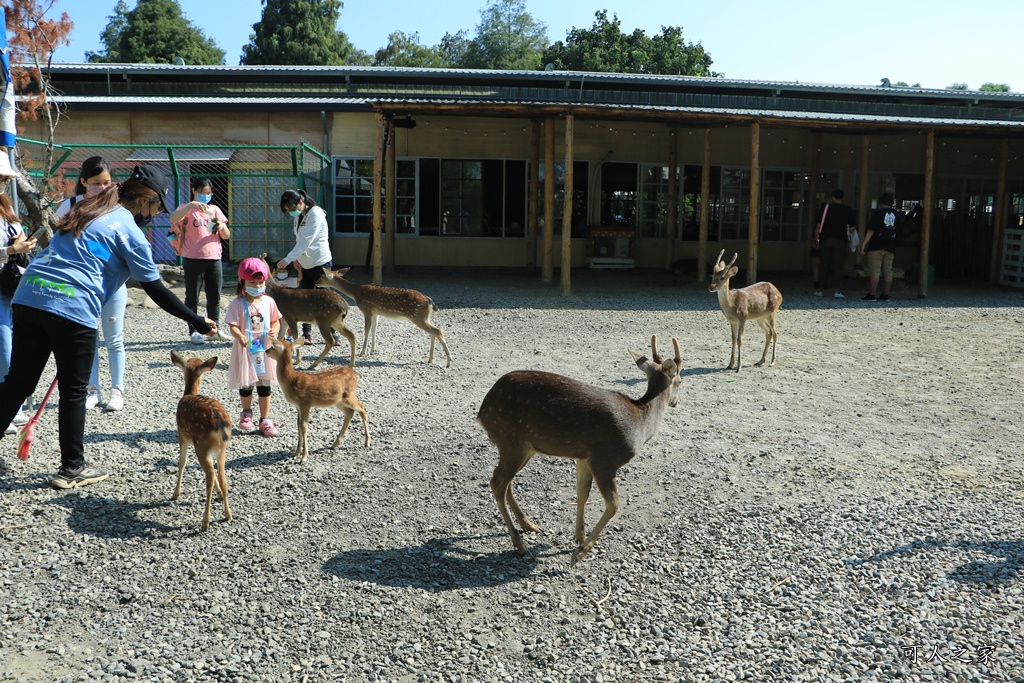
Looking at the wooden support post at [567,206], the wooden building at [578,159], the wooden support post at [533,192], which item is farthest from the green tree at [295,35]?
the wooden support post at [567,206]

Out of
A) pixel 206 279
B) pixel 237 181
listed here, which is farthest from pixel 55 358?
pixel 237 181

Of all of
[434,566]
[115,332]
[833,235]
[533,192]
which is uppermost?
[533,192]

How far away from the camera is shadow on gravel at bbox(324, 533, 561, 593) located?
4398 mm

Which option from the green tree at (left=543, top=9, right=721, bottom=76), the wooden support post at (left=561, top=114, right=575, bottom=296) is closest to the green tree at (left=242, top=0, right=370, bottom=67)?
the green tree at (left=543, top=9, right=721, bottom=76)

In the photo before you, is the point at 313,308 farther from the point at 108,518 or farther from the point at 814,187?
the point at 814,187

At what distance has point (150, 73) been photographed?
21.3m

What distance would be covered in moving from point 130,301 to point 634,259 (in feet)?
37.7

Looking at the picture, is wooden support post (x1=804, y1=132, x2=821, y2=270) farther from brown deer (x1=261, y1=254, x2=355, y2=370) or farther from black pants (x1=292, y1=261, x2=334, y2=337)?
brown deer (x1=261, y1=254, x2=355, y2=370)

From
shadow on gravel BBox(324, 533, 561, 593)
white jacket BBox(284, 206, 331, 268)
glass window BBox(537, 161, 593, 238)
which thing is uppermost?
glass window BBox(537, 161, 593, 238)

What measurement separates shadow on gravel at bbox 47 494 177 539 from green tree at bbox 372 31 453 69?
185 feet

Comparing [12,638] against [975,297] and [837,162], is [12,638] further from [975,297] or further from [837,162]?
[837,162]

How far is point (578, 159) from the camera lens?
20.9 metres

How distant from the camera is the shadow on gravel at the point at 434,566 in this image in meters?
4.40

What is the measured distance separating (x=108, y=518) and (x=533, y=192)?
48.9 feet
